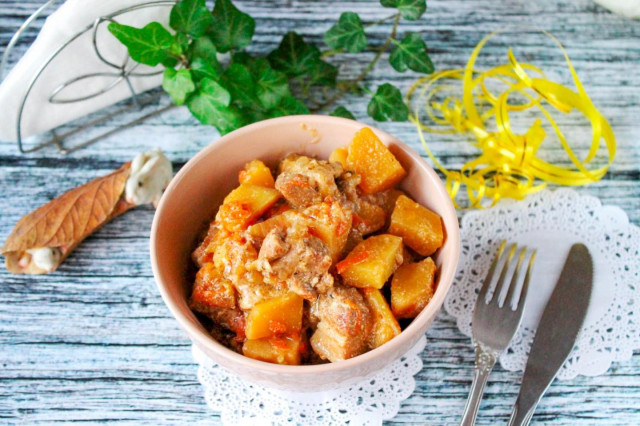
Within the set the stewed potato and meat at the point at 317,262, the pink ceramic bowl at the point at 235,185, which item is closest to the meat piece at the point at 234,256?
the stewed potato and meat at the point at 317,262

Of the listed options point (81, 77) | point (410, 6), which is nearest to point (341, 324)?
point (410, 6)

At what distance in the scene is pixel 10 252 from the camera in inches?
84.1

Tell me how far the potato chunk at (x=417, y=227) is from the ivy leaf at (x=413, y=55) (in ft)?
2.65

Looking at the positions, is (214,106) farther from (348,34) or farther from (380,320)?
(380,320)

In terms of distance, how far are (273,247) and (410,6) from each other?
1.17 m

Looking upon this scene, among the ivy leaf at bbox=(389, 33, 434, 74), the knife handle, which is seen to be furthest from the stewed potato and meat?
the ivy leaf at bbox=(389, 33, 434, 74)

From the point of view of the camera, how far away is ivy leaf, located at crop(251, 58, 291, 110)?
7.43 ft

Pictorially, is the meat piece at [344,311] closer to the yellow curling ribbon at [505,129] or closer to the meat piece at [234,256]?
the meat piece at [234,256]

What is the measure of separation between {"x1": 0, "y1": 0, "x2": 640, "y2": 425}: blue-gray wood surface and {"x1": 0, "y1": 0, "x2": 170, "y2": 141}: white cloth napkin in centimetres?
12

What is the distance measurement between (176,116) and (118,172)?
14.5 inches

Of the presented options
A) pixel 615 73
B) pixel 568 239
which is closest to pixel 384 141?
pixel 568 239

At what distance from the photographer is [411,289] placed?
1645 millimetres

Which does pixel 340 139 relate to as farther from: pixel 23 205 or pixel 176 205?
pixel 23 205

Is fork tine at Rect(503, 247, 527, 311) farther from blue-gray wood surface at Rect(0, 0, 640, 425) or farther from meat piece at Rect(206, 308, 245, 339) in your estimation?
meat piece at Rect(206, 308, 245, 339)
